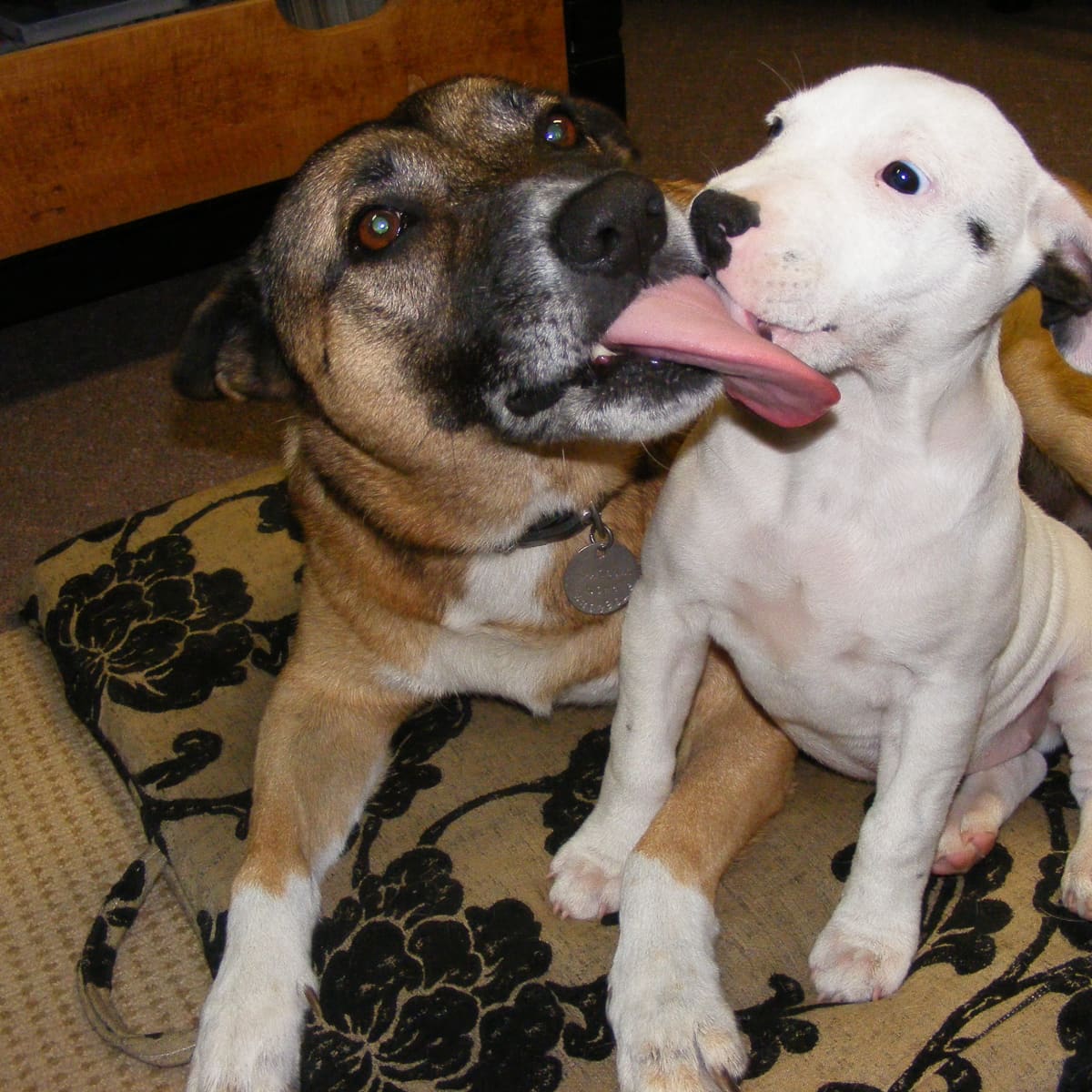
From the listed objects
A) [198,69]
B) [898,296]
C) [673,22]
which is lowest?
[673,22]

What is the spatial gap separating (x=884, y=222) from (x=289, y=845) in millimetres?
1225

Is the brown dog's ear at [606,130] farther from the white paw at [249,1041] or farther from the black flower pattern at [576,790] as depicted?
the white paw at [249,1041]

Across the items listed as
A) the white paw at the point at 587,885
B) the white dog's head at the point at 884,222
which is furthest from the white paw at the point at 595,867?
the white dog's head at the point at 884,222

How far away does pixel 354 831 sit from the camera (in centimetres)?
213

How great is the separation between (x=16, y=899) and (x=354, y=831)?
1.98 ft

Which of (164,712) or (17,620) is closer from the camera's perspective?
(164,712)

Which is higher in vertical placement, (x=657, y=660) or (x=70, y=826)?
(x=657, y=660)

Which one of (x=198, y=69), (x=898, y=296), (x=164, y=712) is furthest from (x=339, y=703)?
(x=198, y=69)

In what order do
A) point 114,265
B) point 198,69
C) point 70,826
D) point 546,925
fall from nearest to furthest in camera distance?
point 546,925 < point 70,826 < point 198,69 < point 114,265

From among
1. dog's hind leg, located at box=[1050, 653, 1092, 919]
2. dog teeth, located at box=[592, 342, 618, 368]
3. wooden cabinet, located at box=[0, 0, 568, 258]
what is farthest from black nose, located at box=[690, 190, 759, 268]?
wooden cabinet, located at box=[0, 0, 568, 258]

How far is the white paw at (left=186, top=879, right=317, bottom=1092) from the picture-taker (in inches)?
68.0

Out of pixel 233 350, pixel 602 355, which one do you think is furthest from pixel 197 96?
pixel 602 355

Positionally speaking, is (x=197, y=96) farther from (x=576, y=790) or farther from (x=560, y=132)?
(x=576, y=790)

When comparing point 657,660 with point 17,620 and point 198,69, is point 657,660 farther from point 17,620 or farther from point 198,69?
point 198,69
